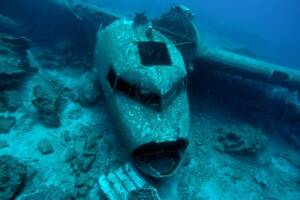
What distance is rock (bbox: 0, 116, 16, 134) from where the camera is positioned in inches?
312

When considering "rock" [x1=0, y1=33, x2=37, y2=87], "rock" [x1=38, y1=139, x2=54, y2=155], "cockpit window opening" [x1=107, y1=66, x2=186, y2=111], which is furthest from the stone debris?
"cockpit window opening" [x1=107, y1=66, x2=186, y2=111]

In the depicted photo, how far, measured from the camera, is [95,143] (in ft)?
27.8

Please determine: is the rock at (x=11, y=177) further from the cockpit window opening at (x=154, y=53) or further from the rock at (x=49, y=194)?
the cockpit window opening at (x=154, y=53)

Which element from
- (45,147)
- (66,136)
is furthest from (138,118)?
(45,147)

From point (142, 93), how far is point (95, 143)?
8.61 feet

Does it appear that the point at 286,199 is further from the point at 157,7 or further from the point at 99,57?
the point at 157,7

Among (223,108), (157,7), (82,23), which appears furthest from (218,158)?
(157,7)

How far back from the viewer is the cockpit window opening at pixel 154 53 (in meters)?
8.05

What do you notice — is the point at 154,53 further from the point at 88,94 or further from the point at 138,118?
the point at 88,94

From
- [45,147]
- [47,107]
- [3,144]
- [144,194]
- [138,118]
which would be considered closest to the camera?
[144,194]

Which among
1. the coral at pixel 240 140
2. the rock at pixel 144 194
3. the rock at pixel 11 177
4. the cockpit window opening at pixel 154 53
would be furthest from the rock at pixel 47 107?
the coral at pixel 240 140

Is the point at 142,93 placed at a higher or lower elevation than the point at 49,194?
higher

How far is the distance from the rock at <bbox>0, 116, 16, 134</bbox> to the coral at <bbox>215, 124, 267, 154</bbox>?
301 inches

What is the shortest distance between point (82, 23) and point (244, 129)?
1077 cm
